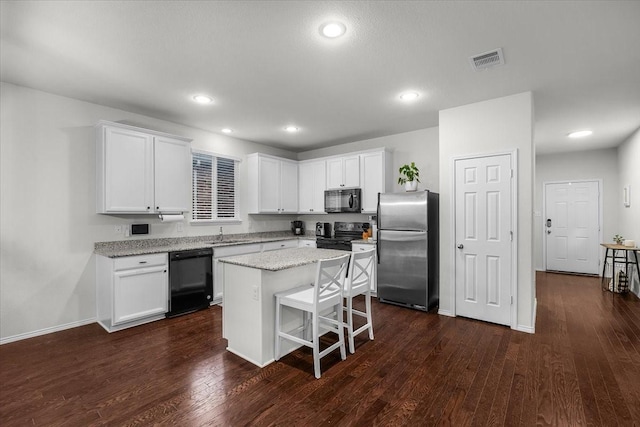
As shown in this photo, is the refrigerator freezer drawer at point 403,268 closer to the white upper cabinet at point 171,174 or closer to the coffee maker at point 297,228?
the coffee maker at point 297,228

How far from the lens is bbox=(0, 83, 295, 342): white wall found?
3.20 m

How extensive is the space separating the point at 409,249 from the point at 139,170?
3631mm

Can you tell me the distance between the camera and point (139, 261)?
362 centimetres

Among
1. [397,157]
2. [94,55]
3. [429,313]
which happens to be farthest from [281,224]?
[94,55]

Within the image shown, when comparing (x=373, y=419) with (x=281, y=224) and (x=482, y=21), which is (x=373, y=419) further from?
(x=281, y=224)

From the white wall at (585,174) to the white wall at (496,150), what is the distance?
4.19m

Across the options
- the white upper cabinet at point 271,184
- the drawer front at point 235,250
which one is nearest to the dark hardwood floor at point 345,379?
the drawer front at point 235,250

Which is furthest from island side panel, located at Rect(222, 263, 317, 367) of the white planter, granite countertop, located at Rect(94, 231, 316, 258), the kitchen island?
the white planter

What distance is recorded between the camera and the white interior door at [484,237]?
11.6ft

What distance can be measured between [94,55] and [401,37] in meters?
2.56

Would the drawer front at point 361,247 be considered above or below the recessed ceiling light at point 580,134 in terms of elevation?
below

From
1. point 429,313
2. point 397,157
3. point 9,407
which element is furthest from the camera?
point 397,157

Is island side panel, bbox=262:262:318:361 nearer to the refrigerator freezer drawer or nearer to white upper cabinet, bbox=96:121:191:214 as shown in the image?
the refrigerator freezer drawer

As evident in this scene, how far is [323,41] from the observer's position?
7.95 ft
